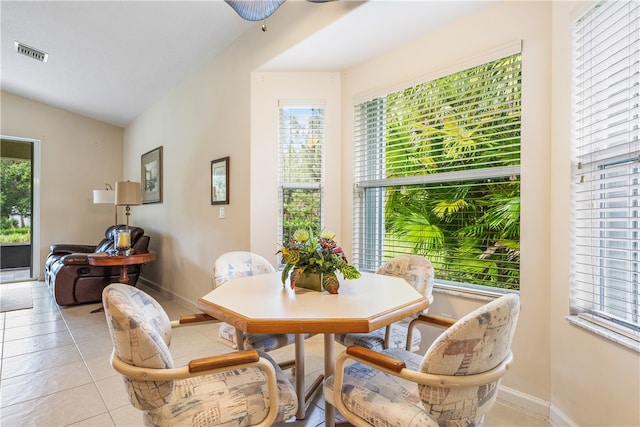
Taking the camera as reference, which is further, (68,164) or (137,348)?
(68,164)

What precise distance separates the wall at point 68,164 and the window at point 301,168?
4718 millimetres

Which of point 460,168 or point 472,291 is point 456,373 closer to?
point 472,291

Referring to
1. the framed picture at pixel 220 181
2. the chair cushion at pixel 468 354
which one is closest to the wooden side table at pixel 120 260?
the framed picture at pixel 220 181

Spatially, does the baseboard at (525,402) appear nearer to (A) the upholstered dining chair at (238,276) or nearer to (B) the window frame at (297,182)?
(A) the upholstered dining chair at (238,276)

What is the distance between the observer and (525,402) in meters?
1.88

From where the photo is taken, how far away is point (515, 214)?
6.54 ft

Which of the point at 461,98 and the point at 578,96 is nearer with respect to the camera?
the point at 578,96

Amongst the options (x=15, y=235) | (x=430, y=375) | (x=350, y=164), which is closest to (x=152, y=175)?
(x=15, y=235)

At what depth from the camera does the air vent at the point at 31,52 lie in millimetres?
3564

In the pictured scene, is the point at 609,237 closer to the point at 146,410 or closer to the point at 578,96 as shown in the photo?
the point at 578,96

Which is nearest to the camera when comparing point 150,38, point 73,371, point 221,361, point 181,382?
point 221,361

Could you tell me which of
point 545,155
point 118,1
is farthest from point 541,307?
point 118,1

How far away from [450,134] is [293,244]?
1.41 metres

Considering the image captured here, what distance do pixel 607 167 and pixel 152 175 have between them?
5.23 m
